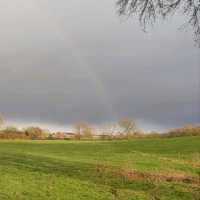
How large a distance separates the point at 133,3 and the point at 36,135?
7356 cm

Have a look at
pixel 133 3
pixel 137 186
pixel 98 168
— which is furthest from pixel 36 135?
pixel 133 3

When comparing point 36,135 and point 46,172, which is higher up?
point 36,135

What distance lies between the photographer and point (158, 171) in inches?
1177

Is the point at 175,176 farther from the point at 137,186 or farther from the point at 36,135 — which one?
the point at 36,135

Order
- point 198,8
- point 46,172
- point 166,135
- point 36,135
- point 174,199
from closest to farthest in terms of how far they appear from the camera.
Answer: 1. point 198,8
2. point 174,199
3. point 46,172
4. point 166,135
5. point 36,135

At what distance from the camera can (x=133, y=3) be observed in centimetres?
1884

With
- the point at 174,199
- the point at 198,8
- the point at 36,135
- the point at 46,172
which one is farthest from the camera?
the point at 36,135

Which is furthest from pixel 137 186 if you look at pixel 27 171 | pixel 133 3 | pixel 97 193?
pixel 133 3

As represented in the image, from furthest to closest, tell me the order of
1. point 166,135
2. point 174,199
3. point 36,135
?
point 36,135
point 166,135
point 174,199

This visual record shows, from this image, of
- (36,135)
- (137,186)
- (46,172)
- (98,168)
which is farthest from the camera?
(36,135)

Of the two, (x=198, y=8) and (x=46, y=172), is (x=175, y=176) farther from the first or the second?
(x=198, y=8)

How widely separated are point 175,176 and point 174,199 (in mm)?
6223

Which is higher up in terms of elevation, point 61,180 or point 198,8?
point 198,8

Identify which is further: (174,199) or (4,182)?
(4,182)
